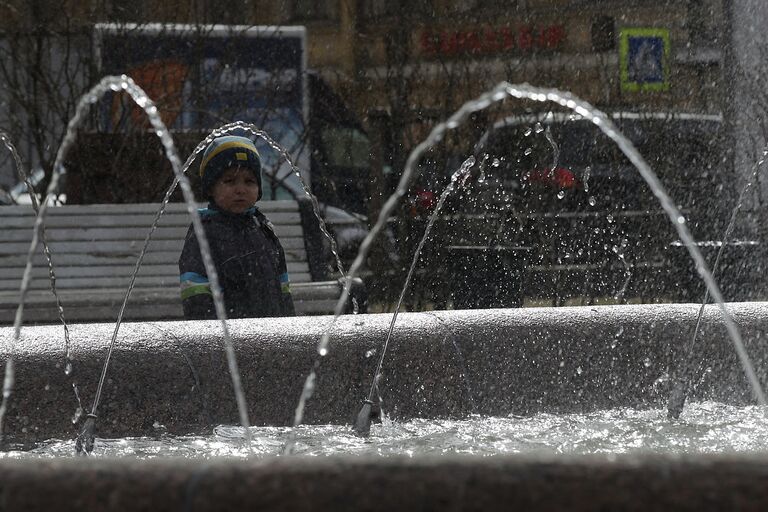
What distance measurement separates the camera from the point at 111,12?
360 inches

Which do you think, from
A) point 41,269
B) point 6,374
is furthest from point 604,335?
point 41,269

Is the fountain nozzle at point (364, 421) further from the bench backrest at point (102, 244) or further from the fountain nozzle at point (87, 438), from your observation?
the bench backrest at point (102, 244)

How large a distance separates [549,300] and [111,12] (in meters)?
3.33

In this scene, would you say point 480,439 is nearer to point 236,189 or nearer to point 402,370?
point 402,370

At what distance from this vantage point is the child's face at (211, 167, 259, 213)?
5.05m

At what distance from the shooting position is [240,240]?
5008 mm

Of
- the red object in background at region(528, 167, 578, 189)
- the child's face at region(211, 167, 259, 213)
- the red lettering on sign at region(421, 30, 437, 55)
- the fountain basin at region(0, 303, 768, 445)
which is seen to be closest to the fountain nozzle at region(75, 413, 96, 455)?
the fountain basin at region(0, 303, 768, 445)

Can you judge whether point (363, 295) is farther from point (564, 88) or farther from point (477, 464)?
point (477, 464)

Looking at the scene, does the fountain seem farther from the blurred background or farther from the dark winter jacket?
the blurred background

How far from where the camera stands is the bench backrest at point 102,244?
287 inches

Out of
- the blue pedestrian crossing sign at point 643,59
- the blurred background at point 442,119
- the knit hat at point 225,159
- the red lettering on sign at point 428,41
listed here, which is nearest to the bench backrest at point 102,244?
the blurred background at point 442,119

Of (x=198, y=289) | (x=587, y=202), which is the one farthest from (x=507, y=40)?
(x=198, y=289)

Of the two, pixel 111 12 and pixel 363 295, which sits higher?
pixel 111 12

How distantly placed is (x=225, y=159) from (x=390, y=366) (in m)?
1.34
